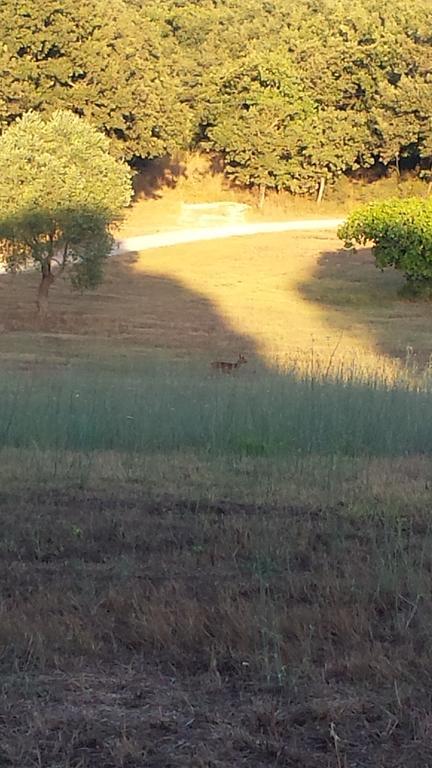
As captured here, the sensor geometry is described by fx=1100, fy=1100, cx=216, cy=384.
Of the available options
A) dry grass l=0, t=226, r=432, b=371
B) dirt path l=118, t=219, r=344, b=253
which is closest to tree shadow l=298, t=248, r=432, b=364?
dry grass l=0, t=226, r=432, b=371

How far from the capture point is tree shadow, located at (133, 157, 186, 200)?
180 feet

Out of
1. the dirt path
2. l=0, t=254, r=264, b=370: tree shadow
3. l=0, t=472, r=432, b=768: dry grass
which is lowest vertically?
l=0, t=254, r=264, b=370: tree shadow

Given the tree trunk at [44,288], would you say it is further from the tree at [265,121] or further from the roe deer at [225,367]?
the tree at [265,121]

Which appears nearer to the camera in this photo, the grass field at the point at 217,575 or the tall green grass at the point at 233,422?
the grass field at the point at 217,575

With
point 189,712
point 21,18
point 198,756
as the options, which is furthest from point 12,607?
point 21,18

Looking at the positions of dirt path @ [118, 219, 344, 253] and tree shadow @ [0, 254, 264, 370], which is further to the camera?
dirt path @ [118, 219, 344, 253]

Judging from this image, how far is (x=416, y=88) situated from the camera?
1874 inches

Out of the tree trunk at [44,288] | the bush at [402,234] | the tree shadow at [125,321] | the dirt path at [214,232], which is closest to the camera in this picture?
the tree shadow at [125,321]

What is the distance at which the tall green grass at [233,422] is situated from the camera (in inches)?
360

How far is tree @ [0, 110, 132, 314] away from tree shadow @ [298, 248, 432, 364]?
21.7 feet

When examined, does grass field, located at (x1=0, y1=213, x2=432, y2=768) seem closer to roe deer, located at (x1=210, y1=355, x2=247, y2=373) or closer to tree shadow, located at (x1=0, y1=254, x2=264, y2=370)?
roe deer, located at (x1=210, y1=355, x2=247, y2=373)

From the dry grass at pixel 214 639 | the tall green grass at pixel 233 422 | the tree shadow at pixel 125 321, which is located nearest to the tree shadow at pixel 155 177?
the tree shadow at pixel 125 321

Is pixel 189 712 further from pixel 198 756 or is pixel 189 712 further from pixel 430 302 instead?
pixel 430 302

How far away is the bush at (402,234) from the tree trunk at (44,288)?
9713 millimetres
